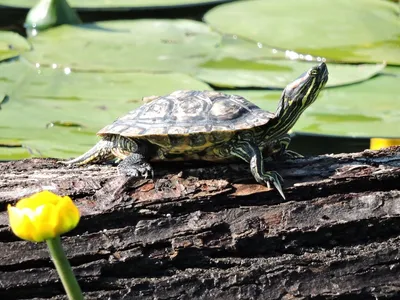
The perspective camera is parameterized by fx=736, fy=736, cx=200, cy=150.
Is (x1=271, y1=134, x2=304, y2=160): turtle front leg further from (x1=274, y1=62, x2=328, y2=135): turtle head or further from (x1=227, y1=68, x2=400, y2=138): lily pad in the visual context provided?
(x1=227, y1=68, x2=400, y2=138): lily pad

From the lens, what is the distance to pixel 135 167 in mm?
2357

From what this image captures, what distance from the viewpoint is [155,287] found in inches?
83.9

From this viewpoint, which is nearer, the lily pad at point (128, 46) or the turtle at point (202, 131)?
the turtle at point (202, 131)

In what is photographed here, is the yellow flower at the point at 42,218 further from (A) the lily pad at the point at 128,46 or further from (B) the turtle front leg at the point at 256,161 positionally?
(A) the lily pad at the point at 128,46

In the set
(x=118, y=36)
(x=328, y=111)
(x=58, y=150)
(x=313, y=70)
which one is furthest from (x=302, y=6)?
(x=313, y=70)

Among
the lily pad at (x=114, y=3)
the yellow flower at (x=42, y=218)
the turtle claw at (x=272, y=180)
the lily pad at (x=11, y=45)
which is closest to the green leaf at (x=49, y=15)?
the lily pad at (x=11, y=45)

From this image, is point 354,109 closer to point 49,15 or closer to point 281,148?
point 281,148

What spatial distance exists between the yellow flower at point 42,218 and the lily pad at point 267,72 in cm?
294

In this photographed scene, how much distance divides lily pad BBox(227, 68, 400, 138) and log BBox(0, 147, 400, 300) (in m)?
1.36

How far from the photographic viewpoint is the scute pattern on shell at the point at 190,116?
95.3 inches

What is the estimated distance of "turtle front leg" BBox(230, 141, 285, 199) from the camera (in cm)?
228

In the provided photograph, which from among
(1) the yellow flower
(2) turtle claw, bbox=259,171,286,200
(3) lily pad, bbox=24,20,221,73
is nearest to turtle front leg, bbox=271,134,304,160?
(2) turtle claw, bbox=259,171,286,200

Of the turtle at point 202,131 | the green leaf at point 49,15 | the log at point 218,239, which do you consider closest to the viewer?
the log at point 218,239

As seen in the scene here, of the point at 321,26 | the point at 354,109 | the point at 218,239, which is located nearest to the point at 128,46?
the point at 321,26
